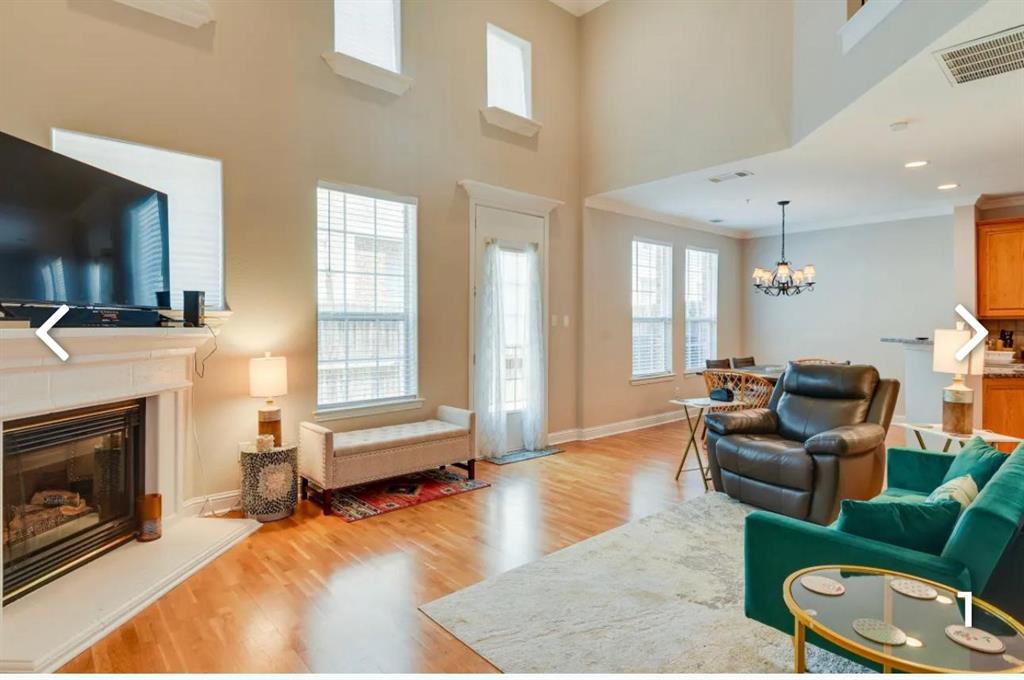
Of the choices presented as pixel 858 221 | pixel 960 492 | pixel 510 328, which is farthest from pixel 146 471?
pixel 858 221

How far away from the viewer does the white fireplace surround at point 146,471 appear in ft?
7.29

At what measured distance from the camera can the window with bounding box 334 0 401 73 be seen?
4.48 meters

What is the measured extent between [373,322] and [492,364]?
1.32 metres

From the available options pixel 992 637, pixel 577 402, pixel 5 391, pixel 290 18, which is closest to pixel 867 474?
pixel 992 637

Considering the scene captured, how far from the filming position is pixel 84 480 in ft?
9.67

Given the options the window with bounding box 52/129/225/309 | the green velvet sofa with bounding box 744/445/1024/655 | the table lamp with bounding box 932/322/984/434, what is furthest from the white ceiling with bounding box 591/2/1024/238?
the window with bounding box 52/129/225/309

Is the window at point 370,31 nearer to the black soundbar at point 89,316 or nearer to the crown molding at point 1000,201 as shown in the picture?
the black soundbar at point 89,316

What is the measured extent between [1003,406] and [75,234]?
7494 mm

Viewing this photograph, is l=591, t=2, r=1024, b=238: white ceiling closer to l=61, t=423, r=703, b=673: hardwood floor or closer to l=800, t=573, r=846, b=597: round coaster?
l=800, t=573, r=846, b=597: round coaster

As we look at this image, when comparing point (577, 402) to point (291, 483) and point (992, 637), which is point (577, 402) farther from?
point (992, 637)

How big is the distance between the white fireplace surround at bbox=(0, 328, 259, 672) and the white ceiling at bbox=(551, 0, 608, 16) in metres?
5.26

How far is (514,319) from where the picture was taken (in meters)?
5.59

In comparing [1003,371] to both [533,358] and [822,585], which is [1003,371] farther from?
[822,585]

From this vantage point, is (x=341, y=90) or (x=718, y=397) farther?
(x=718, y=397)
